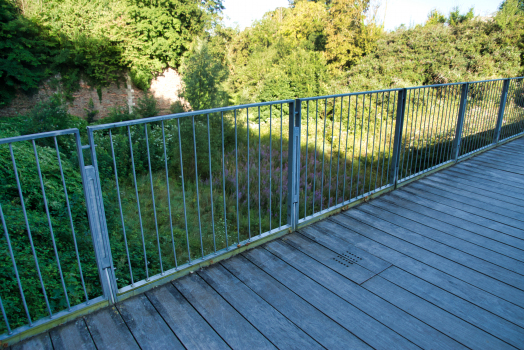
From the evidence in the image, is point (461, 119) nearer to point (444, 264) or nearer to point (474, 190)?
point (474, 190)

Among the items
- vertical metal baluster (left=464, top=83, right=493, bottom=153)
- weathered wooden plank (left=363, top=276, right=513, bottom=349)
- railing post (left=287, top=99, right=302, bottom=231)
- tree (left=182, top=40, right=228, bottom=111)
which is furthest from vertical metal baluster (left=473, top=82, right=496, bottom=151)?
tree (left=182, top=40, right=228, bottom=111)

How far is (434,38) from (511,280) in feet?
51.9

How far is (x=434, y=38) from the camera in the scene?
15086 millimetres

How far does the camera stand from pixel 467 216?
3.07m

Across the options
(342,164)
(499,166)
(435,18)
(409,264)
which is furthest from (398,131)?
(435,18)

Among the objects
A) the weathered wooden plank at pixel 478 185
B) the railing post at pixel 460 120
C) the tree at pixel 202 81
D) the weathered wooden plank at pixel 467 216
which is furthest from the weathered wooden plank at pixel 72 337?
the tree at pixel 202 81

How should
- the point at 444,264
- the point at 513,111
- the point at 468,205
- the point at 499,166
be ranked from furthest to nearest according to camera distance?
the point at 513,111 < the point at 499,166 < the point at 468,205 < the point at 444,264

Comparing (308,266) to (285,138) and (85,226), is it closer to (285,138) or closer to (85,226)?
(85,226)

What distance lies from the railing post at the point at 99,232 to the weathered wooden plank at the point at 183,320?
0.81ft

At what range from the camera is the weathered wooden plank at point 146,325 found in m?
1.67

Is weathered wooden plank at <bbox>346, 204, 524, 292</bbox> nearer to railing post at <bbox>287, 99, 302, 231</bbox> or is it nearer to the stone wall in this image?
railing post at <bbox>287, 99, 302, 231</bbox>

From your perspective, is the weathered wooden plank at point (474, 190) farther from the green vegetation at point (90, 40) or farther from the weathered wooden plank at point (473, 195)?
the green vegetation at point (90, 40)

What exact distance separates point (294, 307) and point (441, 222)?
1764mm

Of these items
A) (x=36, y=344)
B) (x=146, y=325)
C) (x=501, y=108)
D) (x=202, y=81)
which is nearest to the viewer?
(x=36, y=344)
